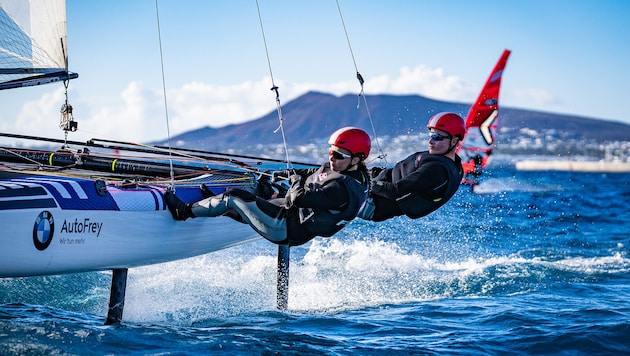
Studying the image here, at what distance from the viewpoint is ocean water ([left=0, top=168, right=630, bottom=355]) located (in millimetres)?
5355

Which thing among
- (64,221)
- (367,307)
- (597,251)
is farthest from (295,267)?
(597,251)

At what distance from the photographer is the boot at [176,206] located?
609cm

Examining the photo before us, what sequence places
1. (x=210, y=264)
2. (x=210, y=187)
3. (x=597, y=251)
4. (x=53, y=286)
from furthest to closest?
(x=597, y=251)
(x=210, y=264)
(x=53, y=286)
(x=210, y=187)

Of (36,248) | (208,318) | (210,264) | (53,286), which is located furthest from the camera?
(210,264)

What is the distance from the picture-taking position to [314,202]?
5574 millimetres

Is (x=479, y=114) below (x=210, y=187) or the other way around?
the other way around

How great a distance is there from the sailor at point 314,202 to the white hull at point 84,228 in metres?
0.27

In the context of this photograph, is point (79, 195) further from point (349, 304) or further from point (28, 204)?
point (349, 304)

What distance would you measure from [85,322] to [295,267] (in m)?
3.52

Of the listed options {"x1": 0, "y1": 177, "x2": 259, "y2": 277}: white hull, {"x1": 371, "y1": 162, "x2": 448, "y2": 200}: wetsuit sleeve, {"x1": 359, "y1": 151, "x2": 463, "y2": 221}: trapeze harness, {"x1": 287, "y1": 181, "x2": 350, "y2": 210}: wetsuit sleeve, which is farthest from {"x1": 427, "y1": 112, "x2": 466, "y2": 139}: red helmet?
{"x1": 0, "y1": 177, "x2": 259, "y2": 277}: white hull

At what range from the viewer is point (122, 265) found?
588cm

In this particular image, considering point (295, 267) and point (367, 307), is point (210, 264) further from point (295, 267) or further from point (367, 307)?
point (367, 307)

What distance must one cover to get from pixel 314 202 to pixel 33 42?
2984 mm

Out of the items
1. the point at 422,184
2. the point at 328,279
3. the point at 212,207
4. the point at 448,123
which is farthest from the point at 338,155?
the point at 328,279
